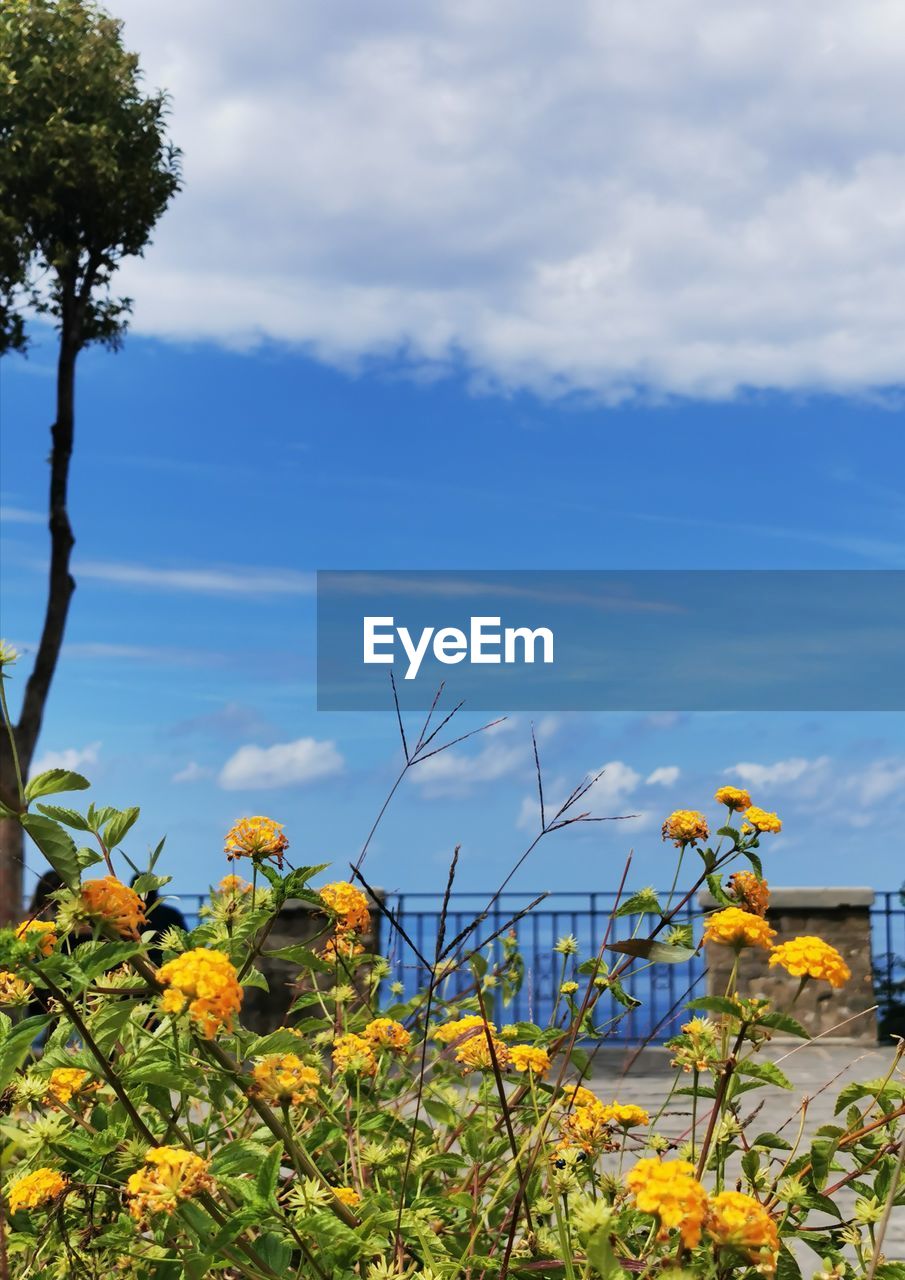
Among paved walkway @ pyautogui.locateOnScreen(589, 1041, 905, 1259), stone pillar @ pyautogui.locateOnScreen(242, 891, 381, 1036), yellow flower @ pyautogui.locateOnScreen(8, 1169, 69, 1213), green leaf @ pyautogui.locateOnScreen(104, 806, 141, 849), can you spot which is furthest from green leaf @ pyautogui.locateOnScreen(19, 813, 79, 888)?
stone pillar @ pyautogui.locateOnScreen(242, 891, 381, 1036)

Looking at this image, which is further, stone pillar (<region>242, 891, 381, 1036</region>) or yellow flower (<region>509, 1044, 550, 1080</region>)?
stone pillar (<region>242, 891, 381, 1036</region>)

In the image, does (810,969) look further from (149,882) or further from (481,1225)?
(149,882)

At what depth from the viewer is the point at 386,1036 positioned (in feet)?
9.82

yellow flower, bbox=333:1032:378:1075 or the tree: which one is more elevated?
the tree

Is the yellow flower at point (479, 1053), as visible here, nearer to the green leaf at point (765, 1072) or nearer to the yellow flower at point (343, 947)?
the yellow flower at point (343, 947)

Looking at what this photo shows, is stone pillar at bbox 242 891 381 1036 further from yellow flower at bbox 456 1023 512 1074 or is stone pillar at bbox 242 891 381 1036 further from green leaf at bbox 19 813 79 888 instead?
green leaf at bbox 19 813 79 888

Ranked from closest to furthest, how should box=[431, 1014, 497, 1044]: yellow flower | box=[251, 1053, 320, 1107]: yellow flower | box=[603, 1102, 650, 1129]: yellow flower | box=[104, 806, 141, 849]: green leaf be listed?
box=[251, 1053, 320, 1107]: yellow flower
box=[104, 806, 141, 849]: green leaf
box=[603, 1102, 650, 1129]: yellow flower
box=[431, 1014, 497, 1044]: yellow flower

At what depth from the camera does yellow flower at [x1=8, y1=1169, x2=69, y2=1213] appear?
207 cm

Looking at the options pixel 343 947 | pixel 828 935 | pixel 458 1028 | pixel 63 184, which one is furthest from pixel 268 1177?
pixel 63 184

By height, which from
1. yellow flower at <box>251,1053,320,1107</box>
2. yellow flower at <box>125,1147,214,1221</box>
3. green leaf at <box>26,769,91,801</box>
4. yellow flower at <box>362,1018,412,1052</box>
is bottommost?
yellow flower at <box>362,1018,412,1052</box>

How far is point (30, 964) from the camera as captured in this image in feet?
5.43

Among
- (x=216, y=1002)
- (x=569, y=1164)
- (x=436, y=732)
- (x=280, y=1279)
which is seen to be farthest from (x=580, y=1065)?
(x=216, y=1002)

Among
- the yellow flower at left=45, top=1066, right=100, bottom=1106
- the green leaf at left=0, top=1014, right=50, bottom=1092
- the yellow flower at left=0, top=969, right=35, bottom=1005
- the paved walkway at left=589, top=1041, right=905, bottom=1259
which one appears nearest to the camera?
the green leaf at left=0, top=1014, right=50, bottom=1092

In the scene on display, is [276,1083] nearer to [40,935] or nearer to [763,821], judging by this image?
[40,935]
